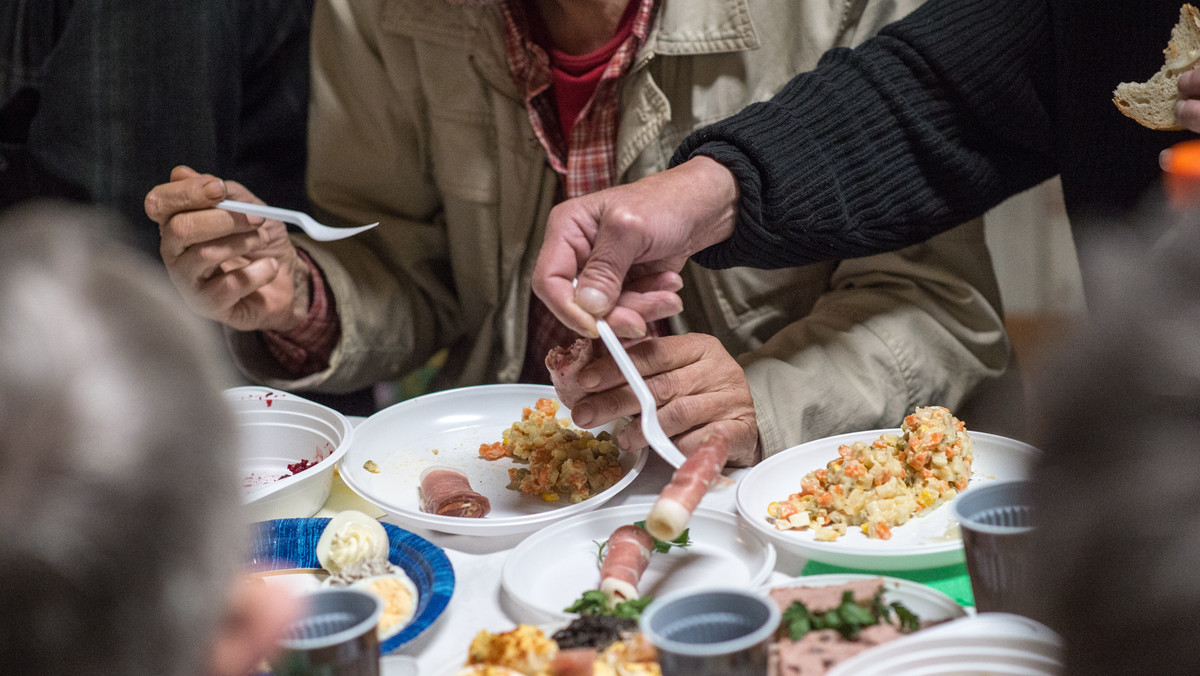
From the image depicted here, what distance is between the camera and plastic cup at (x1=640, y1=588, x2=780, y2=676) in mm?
924

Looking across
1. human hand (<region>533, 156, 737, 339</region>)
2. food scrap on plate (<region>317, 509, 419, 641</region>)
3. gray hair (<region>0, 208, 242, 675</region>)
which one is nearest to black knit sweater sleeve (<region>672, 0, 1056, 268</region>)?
human hand (<region>533, 156, 737, 339</region>)

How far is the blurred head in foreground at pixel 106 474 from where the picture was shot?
1.95 ft

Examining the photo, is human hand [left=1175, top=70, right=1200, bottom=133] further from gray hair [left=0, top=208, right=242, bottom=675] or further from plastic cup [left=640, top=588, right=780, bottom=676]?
gray hair [left=0, top=208, right=242, bottom=675]

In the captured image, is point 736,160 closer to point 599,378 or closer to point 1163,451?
point 599,378

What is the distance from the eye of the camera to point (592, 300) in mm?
1585

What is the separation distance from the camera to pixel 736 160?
186cm

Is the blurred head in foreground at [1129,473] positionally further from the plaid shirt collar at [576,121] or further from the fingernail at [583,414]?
the plaid shirt collar at [576,121]

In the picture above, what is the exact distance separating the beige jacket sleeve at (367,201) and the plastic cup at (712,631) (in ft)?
5.35

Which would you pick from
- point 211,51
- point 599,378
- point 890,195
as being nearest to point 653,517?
point 599,378

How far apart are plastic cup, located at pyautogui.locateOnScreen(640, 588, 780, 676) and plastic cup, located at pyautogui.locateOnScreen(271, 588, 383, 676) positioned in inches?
11.9

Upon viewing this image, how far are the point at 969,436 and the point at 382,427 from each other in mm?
1176

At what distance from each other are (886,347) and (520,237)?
3.24 ft

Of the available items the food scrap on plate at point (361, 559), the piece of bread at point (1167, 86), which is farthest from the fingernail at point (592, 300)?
the piece of bread at point (1167, 86)

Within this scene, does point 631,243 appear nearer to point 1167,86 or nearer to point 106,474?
point 1167,86
